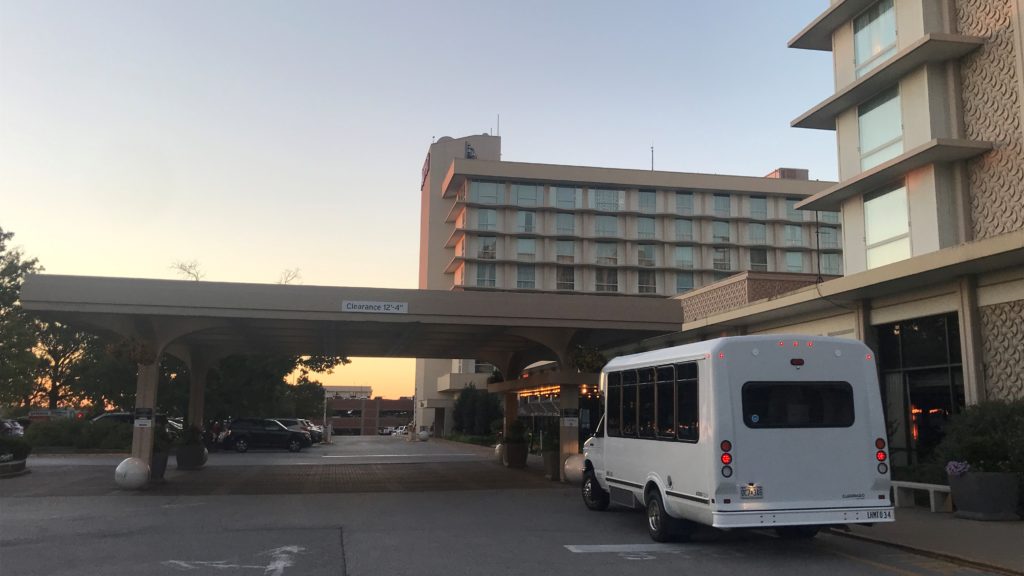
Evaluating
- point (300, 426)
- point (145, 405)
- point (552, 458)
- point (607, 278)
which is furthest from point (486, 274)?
point (145, 405)

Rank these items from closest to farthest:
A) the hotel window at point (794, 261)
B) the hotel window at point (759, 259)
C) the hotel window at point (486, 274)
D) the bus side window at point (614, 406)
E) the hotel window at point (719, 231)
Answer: the bus side window at point (614, 406) < the hotel window at point (486, 274) < the hotel window at point (719, 231) < the hotel window at point (759, 259) < the hotel window at point (794, 261)

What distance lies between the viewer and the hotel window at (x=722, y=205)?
273 ft

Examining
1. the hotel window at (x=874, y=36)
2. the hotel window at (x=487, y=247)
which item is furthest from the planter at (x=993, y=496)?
the hotel window at (x=487, y=247)

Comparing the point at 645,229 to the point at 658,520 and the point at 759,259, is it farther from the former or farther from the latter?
the point at 658,520

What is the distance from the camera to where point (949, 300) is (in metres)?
17.6

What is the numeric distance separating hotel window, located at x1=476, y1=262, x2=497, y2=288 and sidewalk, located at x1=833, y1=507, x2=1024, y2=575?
6547cm

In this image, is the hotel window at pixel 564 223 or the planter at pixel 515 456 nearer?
the planter at pixel 515 456

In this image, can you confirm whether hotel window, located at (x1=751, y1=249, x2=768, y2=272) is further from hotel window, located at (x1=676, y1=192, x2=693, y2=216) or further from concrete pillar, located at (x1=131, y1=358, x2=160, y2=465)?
concrete pillar, located at (x1=131, y1=358, x2=160, y2=465)

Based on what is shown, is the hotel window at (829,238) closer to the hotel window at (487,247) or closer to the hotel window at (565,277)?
the hotel window at (565,277)

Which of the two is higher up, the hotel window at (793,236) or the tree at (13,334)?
Result: the hotel window at (793,236)

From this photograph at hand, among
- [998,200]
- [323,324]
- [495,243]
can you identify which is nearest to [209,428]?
[323,324]

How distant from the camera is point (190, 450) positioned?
82.6 ft

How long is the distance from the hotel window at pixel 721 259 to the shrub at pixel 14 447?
2737 inches

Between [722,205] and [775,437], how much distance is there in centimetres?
7635
